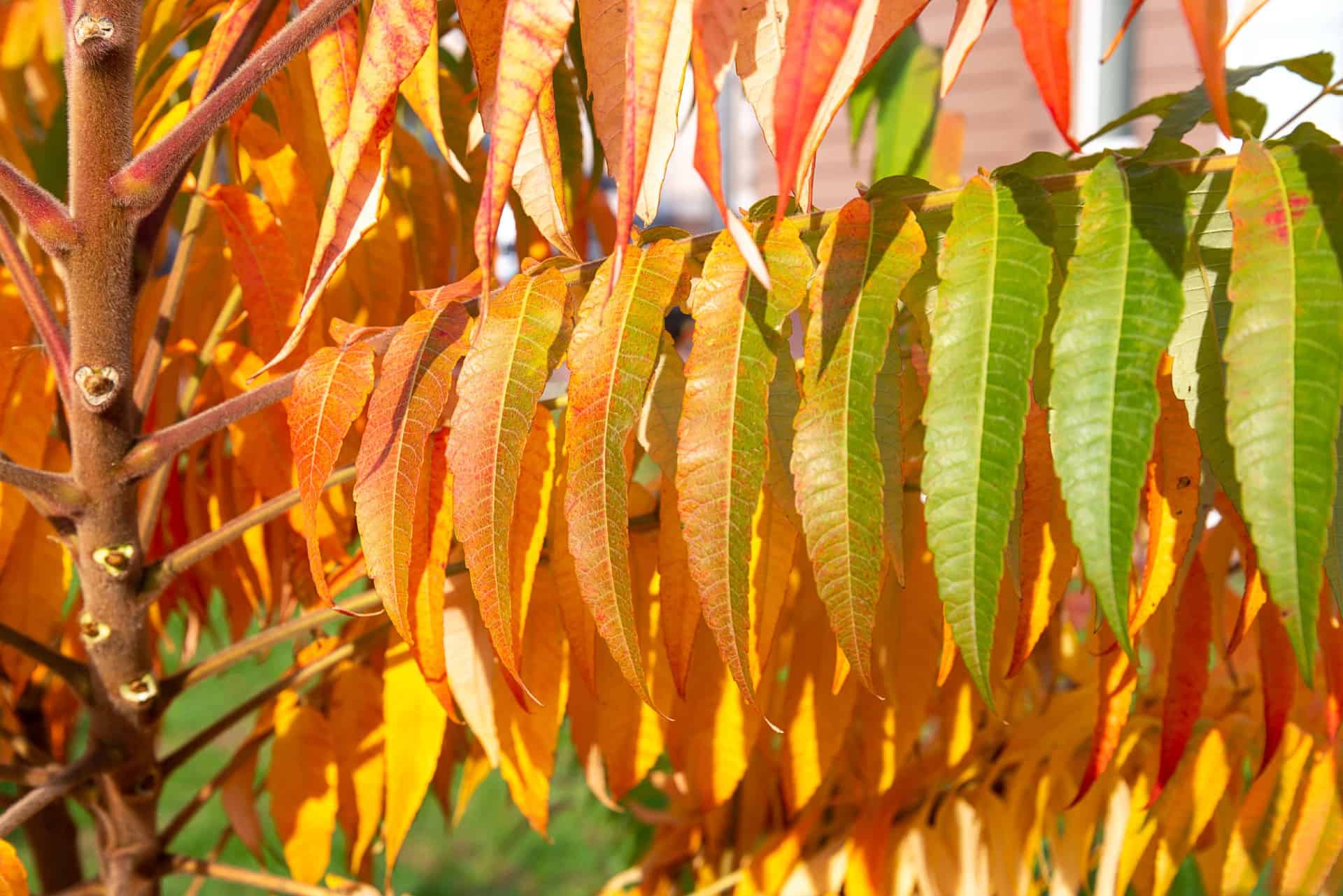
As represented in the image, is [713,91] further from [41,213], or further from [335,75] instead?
[41,213]

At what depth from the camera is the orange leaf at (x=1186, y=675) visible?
589 millimetres

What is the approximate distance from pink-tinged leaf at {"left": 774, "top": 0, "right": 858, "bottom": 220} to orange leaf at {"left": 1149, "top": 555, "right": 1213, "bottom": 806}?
38 cm

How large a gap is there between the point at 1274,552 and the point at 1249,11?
0.16 m

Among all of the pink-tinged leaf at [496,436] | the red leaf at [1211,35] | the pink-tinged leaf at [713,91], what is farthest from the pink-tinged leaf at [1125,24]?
the pink-tinged leaf at [496,436]

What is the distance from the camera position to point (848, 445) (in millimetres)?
431

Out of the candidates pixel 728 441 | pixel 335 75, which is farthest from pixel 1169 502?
pixel 335 75

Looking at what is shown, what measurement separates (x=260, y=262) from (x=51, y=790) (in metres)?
0.30

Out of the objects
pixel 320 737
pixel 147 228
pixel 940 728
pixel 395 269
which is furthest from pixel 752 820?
pixel 147 228

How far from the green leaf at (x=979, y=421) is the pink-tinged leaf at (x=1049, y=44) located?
76 millimetres

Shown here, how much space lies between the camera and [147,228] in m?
0.60

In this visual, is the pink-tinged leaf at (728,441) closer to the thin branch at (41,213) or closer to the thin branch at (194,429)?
the thin branch at (194,429)

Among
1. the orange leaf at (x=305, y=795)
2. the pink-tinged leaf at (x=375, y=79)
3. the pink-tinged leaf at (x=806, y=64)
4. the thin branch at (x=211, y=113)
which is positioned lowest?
the orange leaf at (x=305, y=795)

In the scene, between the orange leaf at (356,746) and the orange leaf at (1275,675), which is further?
the orange leaf at (356,746)

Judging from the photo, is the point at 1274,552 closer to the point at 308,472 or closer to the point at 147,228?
the point at 308,472
